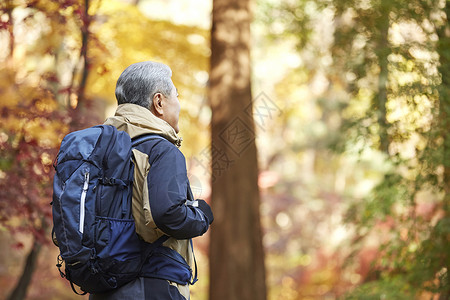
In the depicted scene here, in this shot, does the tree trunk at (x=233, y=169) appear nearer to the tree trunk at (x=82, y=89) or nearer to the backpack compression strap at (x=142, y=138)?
the tree trunk at (x=82, y=89)

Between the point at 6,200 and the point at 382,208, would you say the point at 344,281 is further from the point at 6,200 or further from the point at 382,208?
the point at 6,200

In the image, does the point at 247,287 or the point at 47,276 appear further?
the point at 47,276

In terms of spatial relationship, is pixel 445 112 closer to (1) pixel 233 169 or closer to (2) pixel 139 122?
(1) pixel 233 169

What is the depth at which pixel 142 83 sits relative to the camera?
6.04 ft

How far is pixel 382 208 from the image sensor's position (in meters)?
4.82

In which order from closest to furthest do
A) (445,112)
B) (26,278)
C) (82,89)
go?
1. (445,112)
2. (82,89)
3. (26,278)

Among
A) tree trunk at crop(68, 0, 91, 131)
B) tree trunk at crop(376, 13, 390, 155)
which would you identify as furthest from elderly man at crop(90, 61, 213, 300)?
tree trunk at crop(376, 13, 390, 155)

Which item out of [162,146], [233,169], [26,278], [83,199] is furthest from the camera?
[233,169]

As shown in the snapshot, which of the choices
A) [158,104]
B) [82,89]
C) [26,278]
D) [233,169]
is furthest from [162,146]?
[26,278]

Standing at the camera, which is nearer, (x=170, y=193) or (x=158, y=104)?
(x=170, y=193)

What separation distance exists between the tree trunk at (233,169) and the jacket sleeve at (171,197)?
11.4ft

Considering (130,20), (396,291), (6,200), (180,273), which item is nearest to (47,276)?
(130,20)

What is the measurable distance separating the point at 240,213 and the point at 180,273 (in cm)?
350

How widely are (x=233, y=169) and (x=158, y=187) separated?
360 cm
